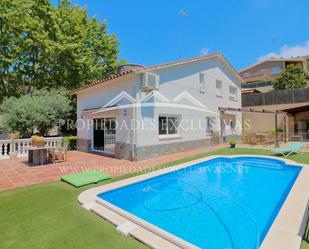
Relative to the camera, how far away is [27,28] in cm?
2697

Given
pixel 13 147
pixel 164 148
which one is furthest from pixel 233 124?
pixel 13 147

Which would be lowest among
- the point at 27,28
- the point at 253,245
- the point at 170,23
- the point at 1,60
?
the point at 253,245

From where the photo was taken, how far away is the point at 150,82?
1780cm

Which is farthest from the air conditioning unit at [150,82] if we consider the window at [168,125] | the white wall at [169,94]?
the window at [168,125]

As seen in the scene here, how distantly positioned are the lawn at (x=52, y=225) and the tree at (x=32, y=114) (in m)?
14.4

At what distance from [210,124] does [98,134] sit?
50.7 feet

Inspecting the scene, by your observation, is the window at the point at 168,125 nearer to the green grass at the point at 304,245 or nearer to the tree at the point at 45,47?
the green grass at the point at 304,245

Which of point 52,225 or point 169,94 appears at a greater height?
point 169,94

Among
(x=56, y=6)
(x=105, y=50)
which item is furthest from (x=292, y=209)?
(x=56, y=6)

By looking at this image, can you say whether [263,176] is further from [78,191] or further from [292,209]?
[78,191]

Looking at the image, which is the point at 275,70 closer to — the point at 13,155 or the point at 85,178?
the point at 85,178

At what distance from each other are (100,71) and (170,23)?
1386 centimetres

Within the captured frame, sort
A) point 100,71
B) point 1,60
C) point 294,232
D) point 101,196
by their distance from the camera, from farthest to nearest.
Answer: point 100,71, point 1,60, point 101,196, point 294,232

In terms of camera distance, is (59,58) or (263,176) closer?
(263,176)
